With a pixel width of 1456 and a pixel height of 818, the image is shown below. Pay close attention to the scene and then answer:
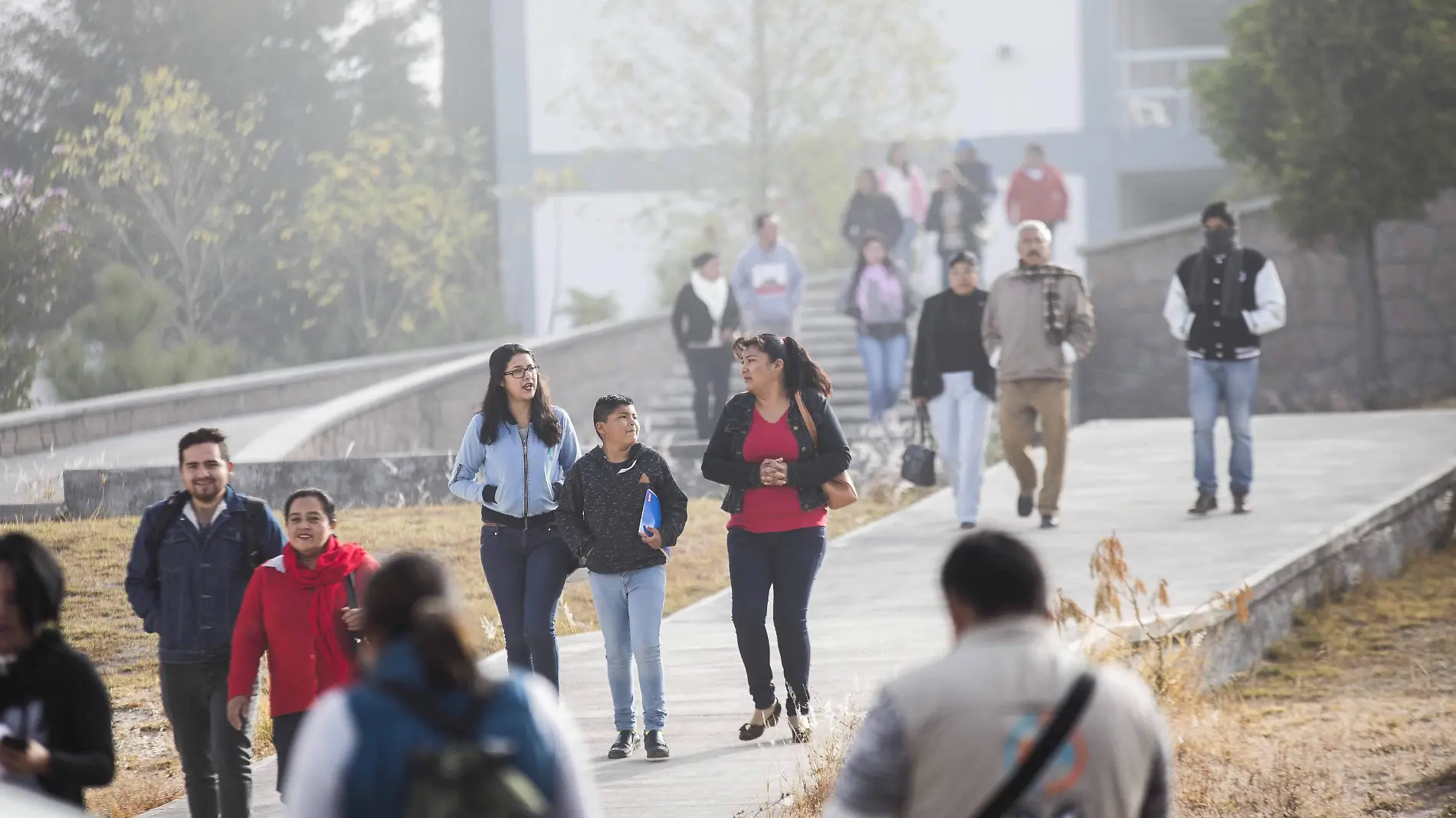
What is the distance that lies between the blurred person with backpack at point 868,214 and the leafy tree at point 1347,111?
3.27 metres

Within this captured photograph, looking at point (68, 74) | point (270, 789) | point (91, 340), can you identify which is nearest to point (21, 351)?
point (91, 340)

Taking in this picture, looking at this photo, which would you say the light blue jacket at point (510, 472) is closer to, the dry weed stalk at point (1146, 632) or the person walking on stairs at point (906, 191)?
the dry weed stalk at point (1146, 632)

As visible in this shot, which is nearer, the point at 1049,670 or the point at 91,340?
the point at 1049,670

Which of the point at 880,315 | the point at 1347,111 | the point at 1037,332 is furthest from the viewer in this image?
the point at 1347,111

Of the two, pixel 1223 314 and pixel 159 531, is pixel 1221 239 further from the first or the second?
pixel 159 531

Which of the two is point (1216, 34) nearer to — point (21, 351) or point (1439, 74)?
point (1439, 74)

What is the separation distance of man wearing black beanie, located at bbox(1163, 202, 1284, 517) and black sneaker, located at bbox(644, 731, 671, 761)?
553cm

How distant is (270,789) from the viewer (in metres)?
7.56

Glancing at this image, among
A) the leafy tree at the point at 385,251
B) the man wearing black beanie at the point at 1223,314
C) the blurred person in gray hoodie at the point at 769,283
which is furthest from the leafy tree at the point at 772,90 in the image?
the man wearing black beanie at the point at 1223,314

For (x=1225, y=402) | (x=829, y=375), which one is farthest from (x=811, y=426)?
(x=829, y=375)

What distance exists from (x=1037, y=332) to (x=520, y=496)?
4.87 m

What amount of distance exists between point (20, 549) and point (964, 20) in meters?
29.2

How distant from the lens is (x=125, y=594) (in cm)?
1156

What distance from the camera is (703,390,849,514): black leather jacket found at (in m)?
7.70
